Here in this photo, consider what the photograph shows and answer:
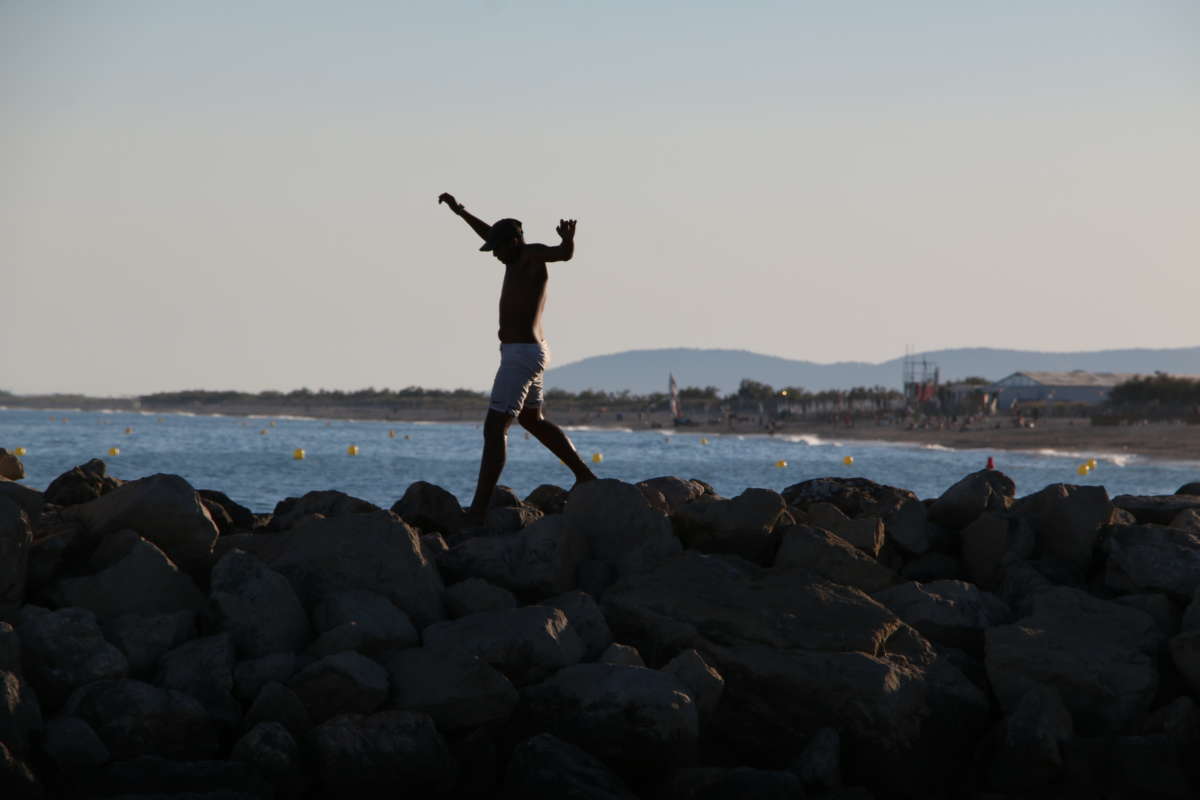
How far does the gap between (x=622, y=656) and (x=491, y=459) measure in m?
2.35

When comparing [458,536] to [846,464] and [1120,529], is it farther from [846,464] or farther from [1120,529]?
[846,464]

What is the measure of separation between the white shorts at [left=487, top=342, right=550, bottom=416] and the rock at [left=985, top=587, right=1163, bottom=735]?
3274 millimetres

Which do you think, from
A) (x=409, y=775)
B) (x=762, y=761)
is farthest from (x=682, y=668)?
(x=409, y=775)

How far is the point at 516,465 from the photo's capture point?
5175 centimetres

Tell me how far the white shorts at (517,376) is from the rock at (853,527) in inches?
77.3

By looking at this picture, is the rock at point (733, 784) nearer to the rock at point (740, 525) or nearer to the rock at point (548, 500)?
the rock at point (740, 525)

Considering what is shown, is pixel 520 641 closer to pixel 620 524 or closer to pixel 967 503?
pixel 620 524

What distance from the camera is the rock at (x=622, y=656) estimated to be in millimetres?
6801

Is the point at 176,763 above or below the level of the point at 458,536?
below

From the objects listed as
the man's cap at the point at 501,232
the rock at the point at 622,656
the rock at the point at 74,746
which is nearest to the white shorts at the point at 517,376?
the man's cap at the point at 501,232

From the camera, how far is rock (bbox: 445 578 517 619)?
7.36m

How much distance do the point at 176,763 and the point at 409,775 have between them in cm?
99

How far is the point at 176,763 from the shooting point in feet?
19.4

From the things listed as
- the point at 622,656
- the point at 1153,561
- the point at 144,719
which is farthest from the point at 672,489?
the point at 144,719
